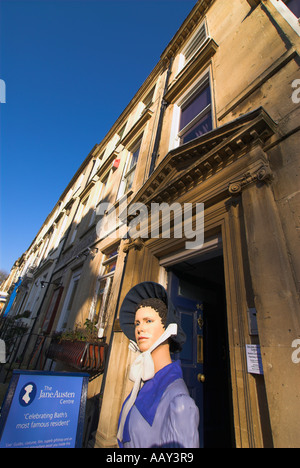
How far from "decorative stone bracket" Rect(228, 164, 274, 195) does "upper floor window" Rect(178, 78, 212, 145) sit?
9.01 ft

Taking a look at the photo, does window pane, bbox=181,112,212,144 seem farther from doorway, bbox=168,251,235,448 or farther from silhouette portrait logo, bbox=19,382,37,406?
silhouette portrait logo, bbox=19,382,37,406

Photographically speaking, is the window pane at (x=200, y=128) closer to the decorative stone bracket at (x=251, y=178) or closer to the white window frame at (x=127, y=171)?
the white window frame at (x=127, y=171)

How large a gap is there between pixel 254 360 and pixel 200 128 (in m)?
5.07

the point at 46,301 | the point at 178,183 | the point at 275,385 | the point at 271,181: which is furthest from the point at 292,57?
the point at 46,301

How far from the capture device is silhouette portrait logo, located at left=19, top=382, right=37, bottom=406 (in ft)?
5.27

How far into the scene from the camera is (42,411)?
162 centimetres

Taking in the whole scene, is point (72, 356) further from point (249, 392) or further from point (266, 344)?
point (266, 344)

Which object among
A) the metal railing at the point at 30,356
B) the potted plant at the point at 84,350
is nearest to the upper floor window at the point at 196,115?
the potted plant at the point at 84,350

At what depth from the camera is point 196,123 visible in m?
5.21

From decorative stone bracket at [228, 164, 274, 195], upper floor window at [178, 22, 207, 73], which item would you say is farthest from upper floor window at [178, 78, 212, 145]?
decorative stone bracket at [228, 164, 274, 195]

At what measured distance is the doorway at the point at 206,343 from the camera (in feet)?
10.5

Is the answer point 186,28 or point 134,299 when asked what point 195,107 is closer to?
point 186,28

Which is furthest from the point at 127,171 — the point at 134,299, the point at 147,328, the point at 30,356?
the point at 30,356

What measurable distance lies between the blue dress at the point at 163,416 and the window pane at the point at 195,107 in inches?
225
